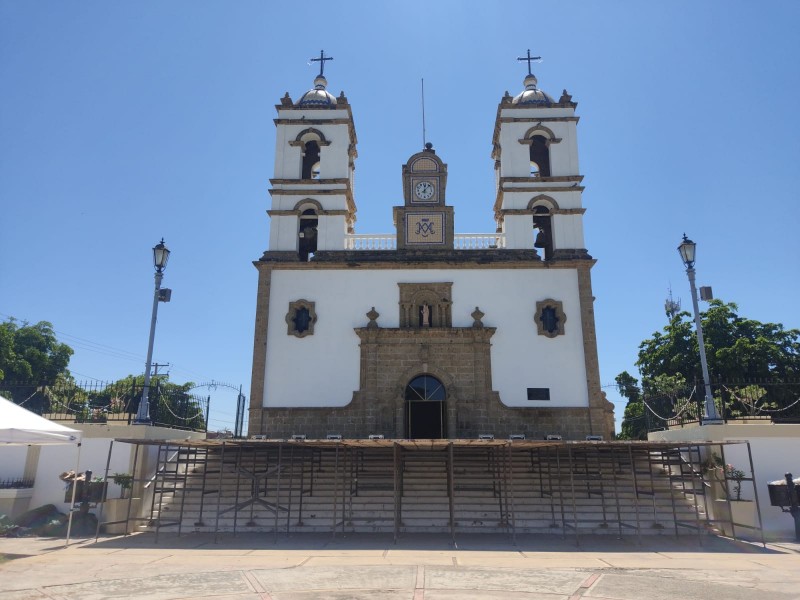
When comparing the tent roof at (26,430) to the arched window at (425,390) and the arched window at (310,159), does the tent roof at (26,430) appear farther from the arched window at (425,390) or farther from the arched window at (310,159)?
the arched window at (310,159)

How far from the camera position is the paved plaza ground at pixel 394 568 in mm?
7758

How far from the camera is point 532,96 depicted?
24.6 m

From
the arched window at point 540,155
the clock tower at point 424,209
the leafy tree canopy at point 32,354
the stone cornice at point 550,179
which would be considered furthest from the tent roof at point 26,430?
the leafy tree canopy at point 32,354

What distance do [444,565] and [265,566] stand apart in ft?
9.97

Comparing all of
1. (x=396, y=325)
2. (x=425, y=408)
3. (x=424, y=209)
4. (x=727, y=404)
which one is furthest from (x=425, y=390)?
(x=727, y=404)

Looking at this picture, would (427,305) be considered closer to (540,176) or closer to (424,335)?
(424,335)

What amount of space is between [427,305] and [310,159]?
28.8ft

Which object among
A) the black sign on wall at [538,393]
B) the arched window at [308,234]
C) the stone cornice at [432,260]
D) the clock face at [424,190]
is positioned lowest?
the black sign on wall at [538,393]

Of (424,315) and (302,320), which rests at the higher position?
(424,315)

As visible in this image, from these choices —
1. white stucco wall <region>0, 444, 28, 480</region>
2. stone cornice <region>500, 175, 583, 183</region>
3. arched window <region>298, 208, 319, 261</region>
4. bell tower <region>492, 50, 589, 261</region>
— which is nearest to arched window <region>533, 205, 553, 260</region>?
bell tower <region>492, 50, 589, 261</region>

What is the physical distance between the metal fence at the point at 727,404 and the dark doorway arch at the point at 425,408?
676 cm

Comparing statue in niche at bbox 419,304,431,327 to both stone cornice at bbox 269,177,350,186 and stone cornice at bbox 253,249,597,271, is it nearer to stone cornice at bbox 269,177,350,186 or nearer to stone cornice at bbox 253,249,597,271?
stone cornice at bbox 253,249,597,271

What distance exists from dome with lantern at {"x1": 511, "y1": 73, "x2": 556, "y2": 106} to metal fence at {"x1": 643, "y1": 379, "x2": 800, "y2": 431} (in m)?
13.1

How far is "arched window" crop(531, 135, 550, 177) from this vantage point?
79.6ft
